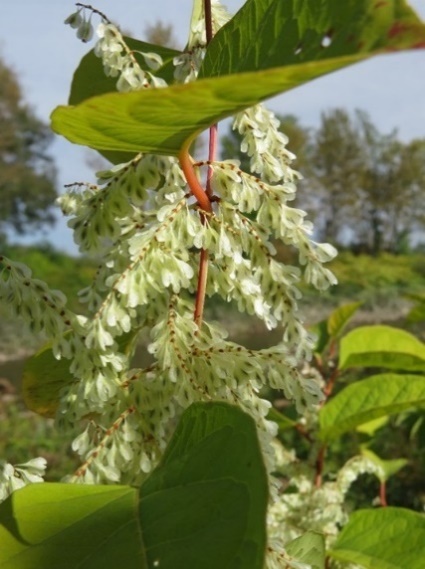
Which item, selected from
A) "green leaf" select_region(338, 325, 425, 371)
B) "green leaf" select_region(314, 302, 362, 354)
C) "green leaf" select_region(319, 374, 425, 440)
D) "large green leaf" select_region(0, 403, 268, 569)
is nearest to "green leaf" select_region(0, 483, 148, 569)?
"large green leaf" select_region(0, 403, 268, 569)

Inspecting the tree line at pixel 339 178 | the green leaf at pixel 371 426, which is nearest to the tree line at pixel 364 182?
the tree line at pixel 339 178

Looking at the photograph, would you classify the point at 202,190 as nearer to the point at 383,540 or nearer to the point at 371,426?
the point at 383,540

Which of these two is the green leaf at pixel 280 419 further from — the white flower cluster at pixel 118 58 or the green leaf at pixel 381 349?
the white flower cluster at pixel 118 58

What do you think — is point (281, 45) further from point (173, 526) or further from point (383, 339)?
point (383, 339)

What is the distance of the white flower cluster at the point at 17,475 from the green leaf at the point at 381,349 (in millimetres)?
794

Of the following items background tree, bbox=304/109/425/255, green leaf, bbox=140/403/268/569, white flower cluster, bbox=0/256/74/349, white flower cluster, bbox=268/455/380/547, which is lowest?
white flower cluster, bbox=268/455/380/547

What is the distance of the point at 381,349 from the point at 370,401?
0.29 meters

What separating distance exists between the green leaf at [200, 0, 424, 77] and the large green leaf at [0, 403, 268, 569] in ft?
0.73

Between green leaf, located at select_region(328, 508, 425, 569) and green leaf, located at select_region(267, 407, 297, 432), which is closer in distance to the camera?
green leaf, located at select_region(328, 508, 425, 569)

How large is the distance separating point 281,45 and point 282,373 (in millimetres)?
291

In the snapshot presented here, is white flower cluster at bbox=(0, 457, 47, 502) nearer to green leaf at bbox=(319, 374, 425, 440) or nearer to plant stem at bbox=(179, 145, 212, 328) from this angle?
plant stem at bbox=(179, 145, 212, 328)

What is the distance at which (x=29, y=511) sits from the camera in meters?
0.58

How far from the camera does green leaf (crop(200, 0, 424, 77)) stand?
0.44m

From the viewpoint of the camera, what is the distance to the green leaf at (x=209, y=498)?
1.53 feet
